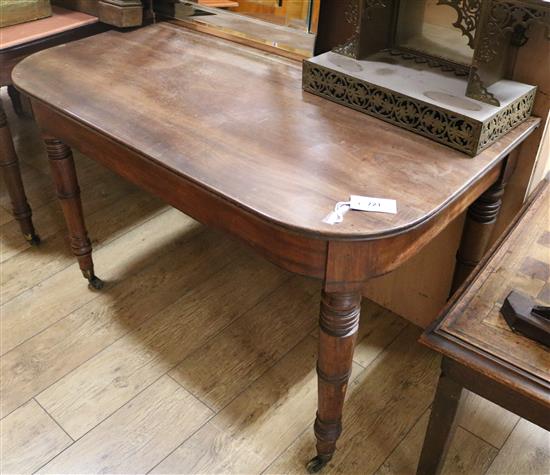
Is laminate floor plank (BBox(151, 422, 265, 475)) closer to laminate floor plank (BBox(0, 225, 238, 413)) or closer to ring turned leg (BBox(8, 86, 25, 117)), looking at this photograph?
laminate floor plank (BBox(0, 225, 238, 413))

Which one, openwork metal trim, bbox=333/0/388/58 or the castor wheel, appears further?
the castor wheel

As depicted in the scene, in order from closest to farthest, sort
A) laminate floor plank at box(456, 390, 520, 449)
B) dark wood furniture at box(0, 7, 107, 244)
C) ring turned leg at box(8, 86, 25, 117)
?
1. laminate floor plank at box(456, 390, 520, 449)
2. dark wood furniture at box(0, 7, 107, 244)
3. ring turned leg at box(8, 86, 25, 117)

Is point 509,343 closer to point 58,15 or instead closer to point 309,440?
point 309,440

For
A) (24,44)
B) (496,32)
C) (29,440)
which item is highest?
(496,32)

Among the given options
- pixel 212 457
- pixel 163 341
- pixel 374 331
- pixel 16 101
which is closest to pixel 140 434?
pixel 212 457

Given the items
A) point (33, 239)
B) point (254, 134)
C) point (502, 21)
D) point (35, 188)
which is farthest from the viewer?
point (35, 188)

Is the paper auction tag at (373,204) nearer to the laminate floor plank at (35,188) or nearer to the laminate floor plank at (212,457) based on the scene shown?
the laminate floor plank at (212,457)

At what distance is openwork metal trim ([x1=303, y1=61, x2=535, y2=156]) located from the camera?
3.66ft

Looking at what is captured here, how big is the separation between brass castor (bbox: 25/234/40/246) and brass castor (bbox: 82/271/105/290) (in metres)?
0.33

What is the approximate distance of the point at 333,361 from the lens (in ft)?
3.86

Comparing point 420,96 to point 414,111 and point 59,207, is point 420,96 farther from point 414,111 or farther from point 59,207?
point 59,207

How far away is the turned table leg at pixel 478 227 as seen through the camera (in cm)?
136

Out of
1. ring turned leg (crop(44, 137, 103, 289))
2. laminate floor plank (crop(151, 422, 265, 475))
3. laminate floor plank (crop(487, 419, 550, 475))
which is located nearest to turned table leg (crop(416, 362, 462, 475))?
laminate floor plank (crop(487, 419, 550, 475))

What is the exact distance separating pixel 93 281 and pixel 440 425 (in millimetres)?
1176
